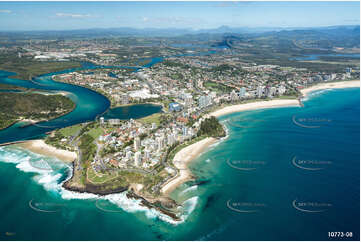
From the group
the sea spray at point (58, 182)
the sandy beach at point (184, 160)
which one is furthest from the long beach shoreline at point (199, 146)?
the sea spray at point (58, 182)

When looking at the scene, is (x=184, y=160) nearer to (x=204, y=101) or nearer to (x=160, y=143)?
(x=160, y=143)

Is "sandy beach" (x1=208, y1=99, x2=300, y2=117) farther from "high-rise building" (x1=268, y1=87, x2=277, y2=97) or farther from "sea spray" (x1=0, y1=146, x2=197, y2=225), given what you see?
"sea spray" (x1=0, y1=146, x2=197, y2=225)

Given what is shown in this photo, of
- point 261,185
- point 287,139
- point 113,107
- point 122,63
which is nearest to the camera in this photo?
point 261,185

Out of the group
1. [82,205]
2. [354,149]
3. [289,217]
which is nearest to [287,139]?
[354,149]

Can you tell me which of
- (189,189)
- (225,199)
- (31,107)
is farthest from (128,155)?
(31,107)

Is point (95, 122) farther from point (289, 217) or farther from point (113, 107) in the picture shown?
point (289, 217)

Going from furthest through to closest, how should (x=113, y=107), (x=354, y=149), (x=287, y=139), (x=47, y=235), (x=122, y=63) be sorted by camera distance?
(x=122, y=63), (x=113, y=107), (x=287, y=139), (x=354, y=149), (x=47, y=235)
